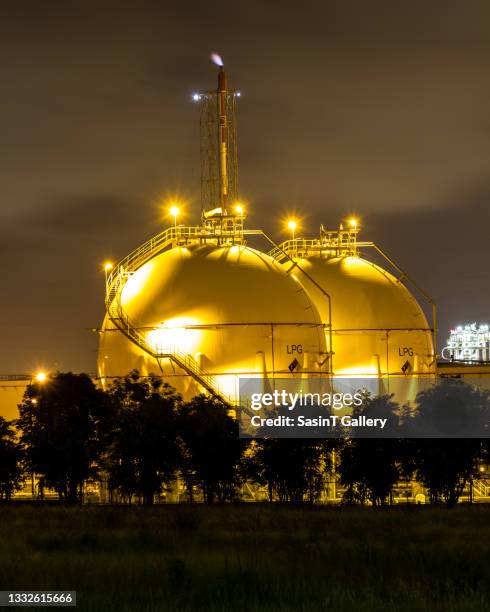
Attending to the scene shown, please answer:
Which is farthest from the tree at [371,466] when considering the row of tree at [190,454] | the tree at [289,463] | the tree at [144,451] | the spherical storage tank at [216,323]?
the spherical storage tank at [216,323]

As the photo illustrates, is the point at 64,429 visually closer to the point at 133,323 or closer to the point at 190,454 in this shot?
the point at 190,454

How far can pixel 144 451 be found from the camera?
156ft

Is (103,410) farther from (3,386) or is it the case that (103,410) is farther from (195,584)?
(195,584)

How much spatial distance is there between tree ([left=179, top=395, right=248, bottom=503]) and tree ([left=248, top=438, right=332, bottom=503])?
806mm

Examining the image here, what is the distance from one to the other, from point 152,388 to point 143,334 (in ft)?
13.1

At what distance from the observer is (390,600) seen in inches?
744

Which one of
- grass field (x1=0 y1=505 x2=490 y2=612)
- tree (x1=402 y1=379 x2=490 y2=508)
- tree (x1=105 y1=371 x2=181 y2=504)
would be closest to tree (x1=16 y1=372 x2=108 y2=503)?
tree (x1=105 y1=371 x2=181 y2=504)

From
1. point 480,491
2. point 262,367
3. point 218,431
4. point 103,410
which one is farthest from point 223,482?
point 480,491

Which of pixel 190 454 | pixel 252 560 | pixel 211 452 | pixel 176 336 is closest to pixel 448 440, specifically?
pixel 211 452

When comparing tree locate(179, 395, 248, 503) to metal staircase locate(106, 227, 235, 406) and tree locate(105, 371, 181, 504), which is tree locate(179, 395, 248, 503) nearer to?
tree locate(105, 371, 181, 504)

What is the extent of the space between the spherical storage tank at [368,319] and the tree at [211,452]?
17978 mm

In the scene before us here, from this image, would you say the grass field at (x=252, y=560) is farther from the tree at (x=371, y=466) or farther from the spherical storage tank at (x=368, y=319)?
the spherical storage tank at (x=368, y=319)

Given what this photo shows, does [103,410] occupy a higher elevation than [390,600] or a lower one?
higher

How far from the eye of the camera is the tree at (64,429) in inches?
1927
